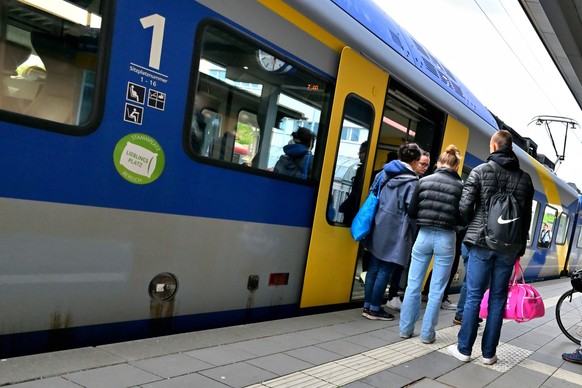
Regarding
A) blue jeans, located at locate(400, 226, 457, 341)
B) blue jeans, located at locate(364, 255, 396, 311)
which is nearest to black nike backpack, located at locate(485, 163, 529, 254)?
blue jeans, located at locate(400, 226, 457, 341)

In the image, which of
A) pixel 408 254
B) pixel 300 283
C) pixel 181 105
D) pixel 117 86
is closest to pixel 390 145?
pixel 408 254

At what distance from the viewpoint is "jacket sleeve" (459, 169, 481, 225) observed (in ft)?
12.9

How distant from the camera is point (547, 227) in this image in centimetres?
1259

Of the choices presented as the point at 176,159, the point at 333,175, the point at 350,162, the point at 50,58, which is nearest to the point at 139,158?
the point at 176,159

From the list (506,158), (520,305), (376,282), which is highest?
(506,158)

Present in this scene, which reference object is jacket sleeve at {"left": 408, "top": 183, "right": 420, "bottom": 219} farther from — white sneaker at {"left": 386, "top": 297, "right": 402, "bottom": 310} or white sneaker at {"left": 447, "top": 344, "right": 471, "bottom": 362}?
white sneaker at {"left": 386, "top": 297, "right": 402, "bottom": 310}

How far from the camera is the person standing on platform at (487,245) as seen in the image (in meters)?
3.87

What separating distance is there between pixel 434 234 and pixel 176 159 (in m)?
2.35

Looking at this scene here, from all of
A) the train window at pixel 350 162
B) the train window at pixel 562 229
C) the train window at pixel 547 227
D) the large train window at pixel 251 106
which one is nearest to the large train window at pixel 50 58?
the large train window at pixel 251 106

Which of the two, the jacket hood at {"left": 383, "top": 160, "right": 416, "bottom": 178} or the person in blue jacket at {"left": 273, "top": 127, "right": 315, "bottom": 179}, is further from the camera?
the jacket hood at {"left": 383, "top": 160, "right": 416, "bottom": 178}

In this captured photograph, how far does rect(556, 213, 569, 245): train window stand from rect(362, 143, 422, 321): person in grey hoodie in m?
10.9

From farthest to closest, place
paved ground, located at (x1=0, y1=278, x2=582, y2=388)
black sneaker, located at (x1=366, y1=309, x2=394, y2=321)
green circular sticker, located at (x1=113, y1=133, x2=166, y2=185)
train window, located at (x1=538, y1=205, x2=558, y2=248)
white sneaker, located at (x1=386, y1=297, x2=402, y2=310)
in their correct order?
train window, located at (x1=538, y1=205, x2=558, y2=248)
white sneaker, located at (x1=386, y1=297, x2=402, y2=310)
black sneaker, located at (x1=366, y1=309, x2=394, y2=321)
green circular sticker, located at (x1=113, y1=133, x2=166, y2=185)
paved ground, located at (x1=0, y1=278, x2=582, y2=388)

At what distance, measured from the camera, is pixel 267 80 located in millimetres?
3693

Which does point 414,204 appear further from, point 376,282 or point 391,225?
point 376,282
